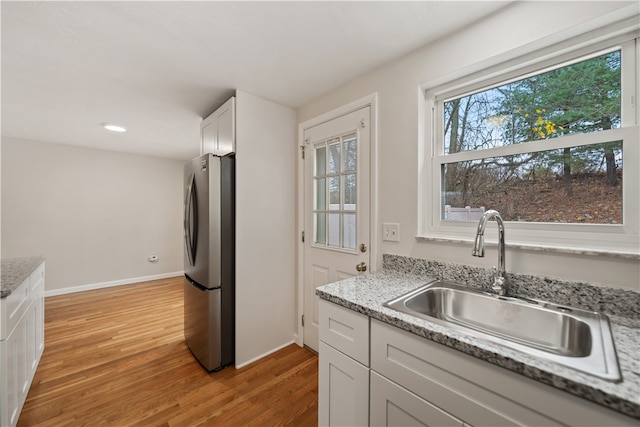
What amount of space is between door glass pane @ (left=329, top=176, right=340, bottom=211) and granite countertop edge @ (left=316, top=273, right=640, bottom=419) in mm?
908

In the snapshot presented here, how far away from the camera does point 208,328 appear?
6.30 feet

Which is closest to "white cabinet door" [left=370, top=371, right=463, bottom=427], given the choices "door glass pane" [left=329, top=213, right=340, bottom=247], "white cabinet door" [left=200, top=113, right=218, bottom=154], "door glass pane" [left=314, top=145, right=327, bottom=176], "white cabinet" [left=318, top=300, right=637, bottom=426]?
"white cabinet" [left=318, top=300, right=637, bottom=426]

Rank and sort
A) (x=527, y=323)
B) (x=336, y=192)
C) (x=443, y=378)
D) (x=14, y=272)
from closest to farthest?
(x=443, y=378) → (x=527, y=323) → (x=14, y=272) → (x=336, y=192)

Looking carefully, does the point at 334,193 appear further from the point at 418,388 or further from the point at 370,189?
the point at 418,388

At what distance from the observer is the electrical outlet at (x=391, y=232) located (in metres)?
1.61

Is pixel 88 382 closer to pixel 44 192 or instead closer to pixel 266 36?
pixel 266 36

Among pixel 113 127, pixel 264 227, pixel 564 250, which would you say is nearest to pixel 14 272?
pixel 264 227

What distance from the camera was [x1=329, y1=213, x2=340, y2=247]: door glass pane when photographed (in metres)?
2.01

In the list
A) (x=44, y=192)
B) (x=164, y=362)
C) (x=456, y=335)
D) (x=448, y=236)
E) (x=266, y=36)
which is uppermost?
(x=266, y=36)

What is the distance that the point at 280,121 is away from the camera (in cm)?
228

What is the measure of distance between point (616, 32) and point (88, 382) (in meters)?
3.59

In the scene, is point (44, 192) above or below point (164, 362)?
above

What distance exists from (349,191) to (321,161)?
0.42 metres

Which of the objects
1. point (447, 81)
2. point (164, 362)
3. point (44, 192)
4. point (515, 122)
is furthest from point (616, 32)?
point (44, 192)
